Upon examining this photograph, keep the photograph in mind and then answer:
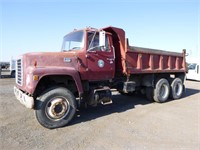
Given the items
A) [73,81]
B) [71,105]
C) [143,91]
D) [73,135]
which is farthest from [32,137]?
[143,91]

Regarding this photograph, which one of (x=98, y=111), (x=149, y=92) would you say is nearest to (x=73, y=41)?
(x=98, y=111)

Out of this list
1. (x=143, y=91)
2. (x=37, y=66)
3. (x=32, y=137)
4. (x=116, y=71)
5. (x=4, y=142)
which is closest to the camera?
(x=4, y=142)

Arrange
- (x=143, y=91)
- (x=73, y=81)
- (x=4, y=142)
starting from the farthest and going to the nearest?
1. (x=143, y=91)
2. (x=73, y=81)
3. (x=4, y=142)

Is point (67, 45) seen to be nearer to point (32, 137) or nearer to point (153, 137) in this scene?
point (32, 137)

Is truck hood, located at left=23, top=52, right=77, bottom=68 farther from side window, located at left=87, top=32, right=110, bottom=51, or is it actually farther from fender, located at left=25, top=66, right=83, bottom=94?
side window, located at left=87, top=32, right=110, bottom=51

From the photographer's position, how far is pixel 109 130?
4.68 meters

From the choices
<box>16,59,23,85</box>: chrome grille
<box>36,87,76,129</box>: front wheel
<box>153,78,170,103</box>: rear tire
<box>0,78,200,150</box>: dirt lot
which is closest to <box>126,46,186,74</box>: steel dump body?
<box>153,78,170,103</box>: rear tire

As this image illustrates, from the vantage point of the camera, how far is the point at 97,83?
20.9 ft

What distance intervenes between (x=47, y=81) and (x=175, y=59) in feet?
21.1

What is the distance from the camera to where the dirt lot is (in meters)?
3.92

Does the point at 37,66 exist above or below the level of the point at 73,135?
above

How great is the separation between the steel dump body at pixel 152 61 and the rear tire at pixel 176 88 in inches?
20.8

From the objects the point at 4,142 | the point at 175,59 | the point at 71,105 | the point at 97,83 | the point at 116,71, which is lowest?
the point at 4,142

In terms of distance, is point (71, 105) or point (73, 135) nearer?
point (73, 135)
